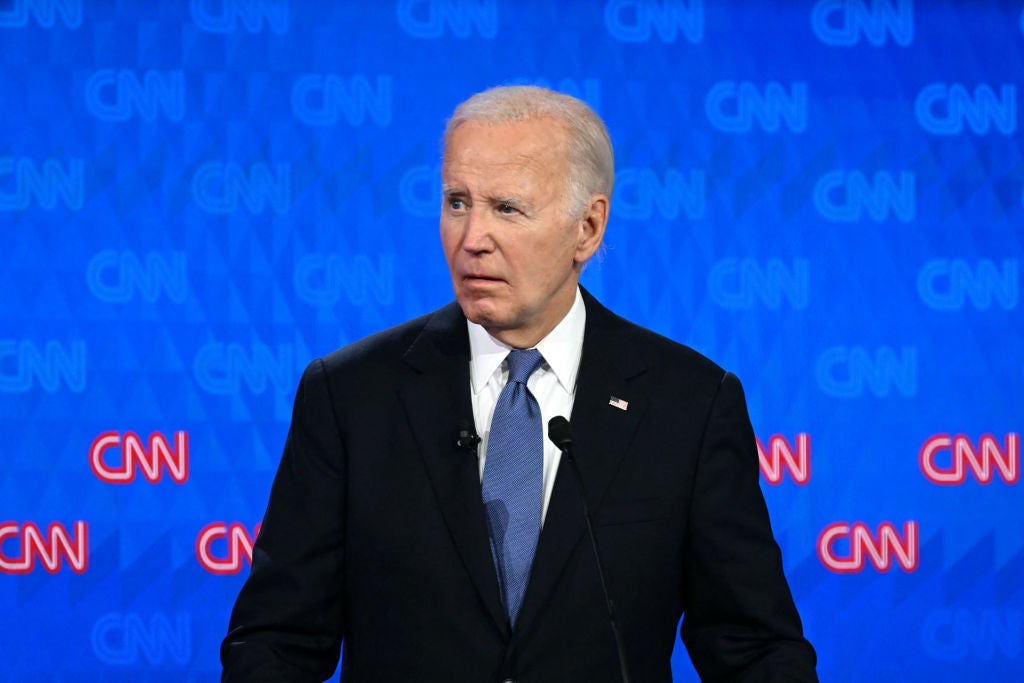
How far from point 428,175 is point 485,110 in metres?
1.29

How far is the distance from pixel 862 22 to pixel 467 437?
1.93 meters

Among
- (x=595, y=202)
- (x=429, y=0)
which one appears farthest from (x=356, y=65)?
(x=595, y=202)

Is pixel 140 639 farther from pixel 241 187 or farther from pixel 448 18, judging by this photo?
pixel 448 18

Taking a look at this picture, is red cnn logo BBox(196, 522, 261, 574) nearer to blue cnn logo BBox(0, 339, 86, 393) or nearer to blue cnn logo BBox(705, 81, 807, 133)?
blue cnn logo BBox(0, 339, 86, 393)

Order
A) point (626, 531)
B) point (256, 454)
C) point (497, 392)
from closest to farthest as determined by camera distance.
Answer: point (626, 531), point (497, 392), point (256, 454)

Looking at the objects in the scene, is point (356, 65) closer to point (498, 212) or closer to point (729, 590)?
point (498, 212)

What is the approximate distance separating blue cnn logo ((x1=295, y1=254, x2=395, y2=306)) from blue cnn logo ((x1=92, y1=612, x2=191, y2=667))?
2.71ft

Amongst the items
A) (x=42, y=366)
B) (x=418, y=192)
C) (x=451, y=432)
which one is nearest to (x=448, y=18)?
(x=418, y=192)

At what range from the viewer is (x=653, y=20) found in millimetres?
3041

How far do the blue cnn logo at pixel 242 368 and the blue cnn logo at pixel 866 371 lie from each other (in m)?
1.30

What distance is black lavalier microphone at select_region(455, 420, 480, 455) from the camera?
5.42 feet

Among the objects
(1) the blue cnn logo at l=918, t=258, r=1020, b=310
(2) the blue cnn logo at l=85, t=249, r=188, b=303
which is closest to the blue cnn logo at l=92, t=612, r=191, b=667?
(2) the blue cnn logo at l=85, t=249, r=188, b=303

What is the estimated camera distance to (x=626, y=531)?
1710 mm

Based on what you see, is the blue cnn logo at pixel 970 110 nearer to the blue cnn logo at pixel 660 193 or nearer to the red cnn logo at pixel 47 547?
the blue cnn logo at pixel 660 193
